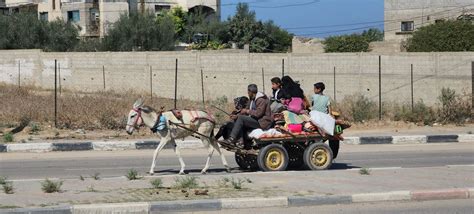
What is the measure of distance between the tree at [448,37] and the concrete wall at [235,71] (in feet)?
52.7

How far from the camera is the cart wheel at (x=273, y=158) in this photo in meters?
12.5

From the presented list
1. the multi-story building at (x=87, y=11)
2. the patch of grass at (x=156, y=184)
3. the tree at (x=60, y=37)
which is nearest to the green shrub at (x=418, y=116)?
the patch of grass at (x=156, y=184)

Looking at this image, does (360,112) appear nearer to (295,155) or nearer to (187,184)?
(295,155)

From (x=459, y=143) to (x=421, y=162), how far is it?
536 cm

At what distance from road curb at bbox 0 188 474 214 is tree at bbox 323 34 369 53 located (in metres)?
50.8

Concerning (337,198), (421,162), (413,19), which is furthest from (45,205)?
(413,19)

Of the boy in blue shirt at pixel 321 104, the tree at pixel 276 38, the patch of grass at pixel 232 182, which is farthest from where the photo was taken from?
the tree at pixel 276 38

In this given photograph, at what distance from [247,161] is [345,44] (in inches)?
1986

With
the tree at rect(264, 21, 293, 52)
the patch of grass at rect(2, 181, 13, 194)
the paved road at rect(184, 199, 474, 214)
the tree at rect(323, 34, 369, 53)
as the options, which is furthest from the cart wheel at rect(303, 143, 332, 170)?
the tree at rect(264, 21, 293, 52)

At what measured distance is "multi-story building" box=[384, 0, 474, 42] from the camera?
5912 cm

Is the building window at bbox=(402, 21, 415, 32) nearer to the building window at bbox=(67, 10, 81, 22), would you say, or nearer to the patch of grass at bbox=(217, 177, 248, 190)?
the building window at bbox=(67, 10, 81, 22)

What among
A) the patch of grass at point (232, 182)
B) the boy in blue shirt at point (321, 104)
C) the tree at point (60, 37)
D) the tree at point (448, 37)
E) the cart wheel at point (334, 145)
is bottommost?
the patch of grass at point (232, 182)

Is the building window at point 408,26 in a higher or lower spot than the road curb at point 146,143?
higher

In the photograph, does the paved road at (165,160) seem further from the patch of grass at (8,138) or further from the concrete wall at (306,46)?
the concrete wall at (306,46)
